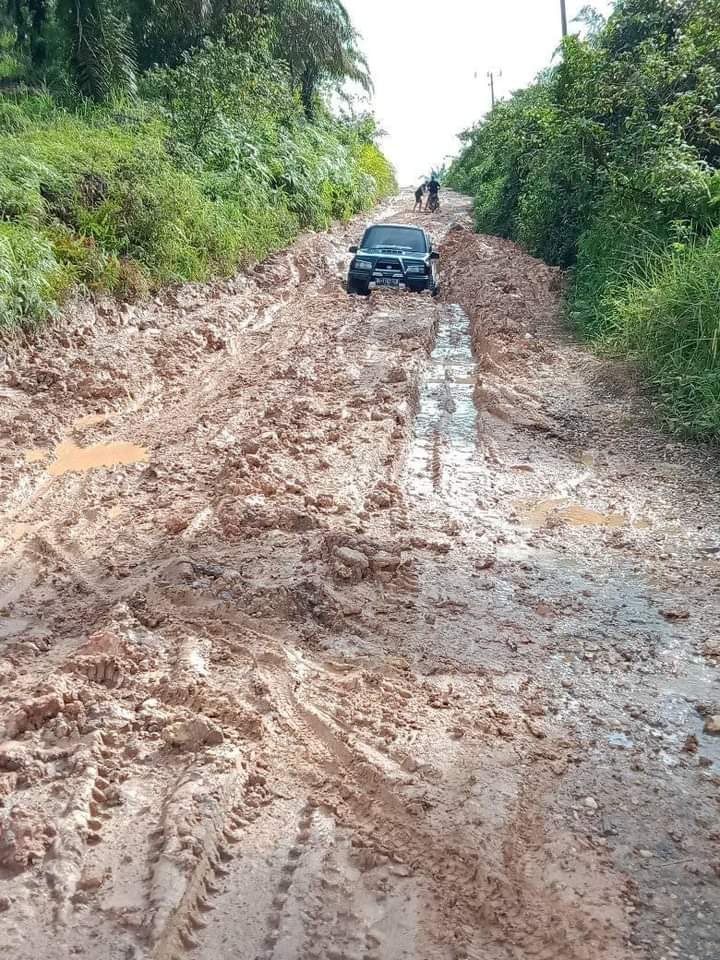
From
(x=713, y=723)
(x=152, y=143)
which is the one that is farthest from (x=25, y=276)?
(x=713, y=723)

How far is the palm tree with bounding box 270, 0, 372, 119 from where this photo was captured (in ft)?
75.1

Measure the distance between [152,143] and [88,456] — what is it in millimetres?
9579

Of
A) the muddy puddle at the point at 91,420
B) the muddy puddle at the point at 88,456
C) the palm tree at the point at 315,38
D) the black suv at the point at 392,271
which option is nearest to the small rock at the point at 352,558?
the muddy puddle at the point at 88,456

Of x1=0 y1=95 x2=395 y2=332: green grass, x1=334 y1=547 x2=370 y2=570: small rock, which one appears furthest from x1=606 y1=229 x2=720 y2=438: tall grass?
x1=0 y1=95 x2=395 y2=332: green grass

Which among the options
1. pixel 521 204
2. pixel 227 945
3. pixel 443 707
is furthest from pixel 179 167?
pixel 227 945

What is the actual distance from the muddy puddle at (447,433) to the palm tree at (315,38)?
16.3 meters

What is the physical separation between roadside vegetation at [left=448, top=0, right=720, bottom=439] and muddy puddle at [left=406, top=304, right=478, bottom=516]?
1.82 meters

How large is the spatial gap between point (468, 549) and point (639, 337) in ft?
15.5

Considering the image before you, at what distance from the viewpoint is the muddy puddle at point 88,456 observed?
638 cm

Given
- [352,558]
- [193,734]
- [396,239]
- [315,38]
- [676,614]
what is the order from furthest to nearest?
[315,38]
[396,239]
[352,558]
[676,614]
[193,734]

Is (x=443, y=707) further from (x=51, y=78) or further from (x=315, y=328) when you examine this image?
(x=51, y=78)

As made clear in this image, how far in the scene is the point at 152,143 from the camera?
14.1 meters

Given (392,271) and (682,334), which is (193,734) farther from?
(392,271)

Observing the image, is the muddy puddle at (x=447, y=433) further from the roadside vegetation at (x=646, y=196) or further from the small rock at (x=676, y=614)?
the roadside vegetation at (x=646, y=196)
